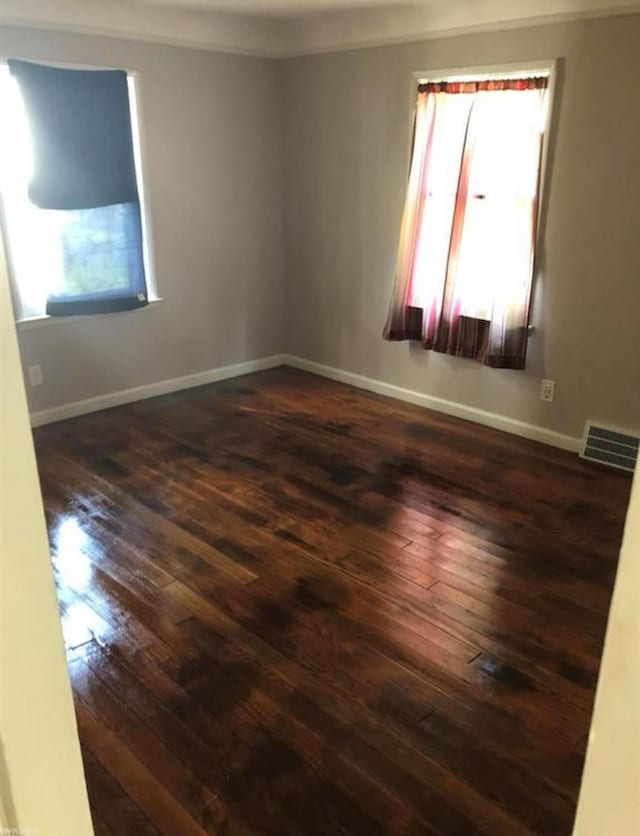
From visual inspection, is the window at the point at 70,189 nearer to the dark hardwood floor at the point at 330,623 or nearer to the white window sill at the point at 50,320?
the white window sill at the point at 50,320

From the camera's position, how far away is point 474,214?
12.3 ft

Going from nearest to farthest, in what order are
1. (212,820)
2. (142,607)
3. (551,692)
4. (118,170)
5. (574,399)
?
(212,820), (551,692), (142,607), (574,399), (118,170)

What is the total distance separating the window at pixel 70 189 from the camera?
362 cm

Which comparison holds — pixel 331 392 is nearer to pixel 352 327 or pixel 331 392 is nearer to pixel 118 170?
pixel 352 327

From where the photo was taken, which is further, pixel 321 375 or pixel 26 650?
pixel 321 375

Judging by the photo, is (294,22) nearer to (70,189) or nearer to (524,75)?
(524,75)

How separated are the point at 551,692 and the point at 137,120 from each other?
12.1 feet

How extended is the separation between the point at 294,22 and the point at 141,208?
152 centimetres

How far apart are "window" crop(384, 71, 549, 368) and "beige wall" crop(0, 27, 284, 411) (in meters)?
1.24

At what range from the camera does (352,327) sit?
4.73 meters

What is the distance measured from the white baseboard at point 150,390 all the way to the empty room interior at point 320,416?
0.02 m

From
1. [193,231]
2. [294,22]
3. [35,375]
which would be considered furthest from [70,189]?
[294,22]

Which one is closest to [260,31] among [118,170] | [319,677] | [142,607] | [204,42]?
[204,42]

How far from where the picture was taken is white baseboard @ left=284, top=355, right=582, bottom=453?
3836 mm
